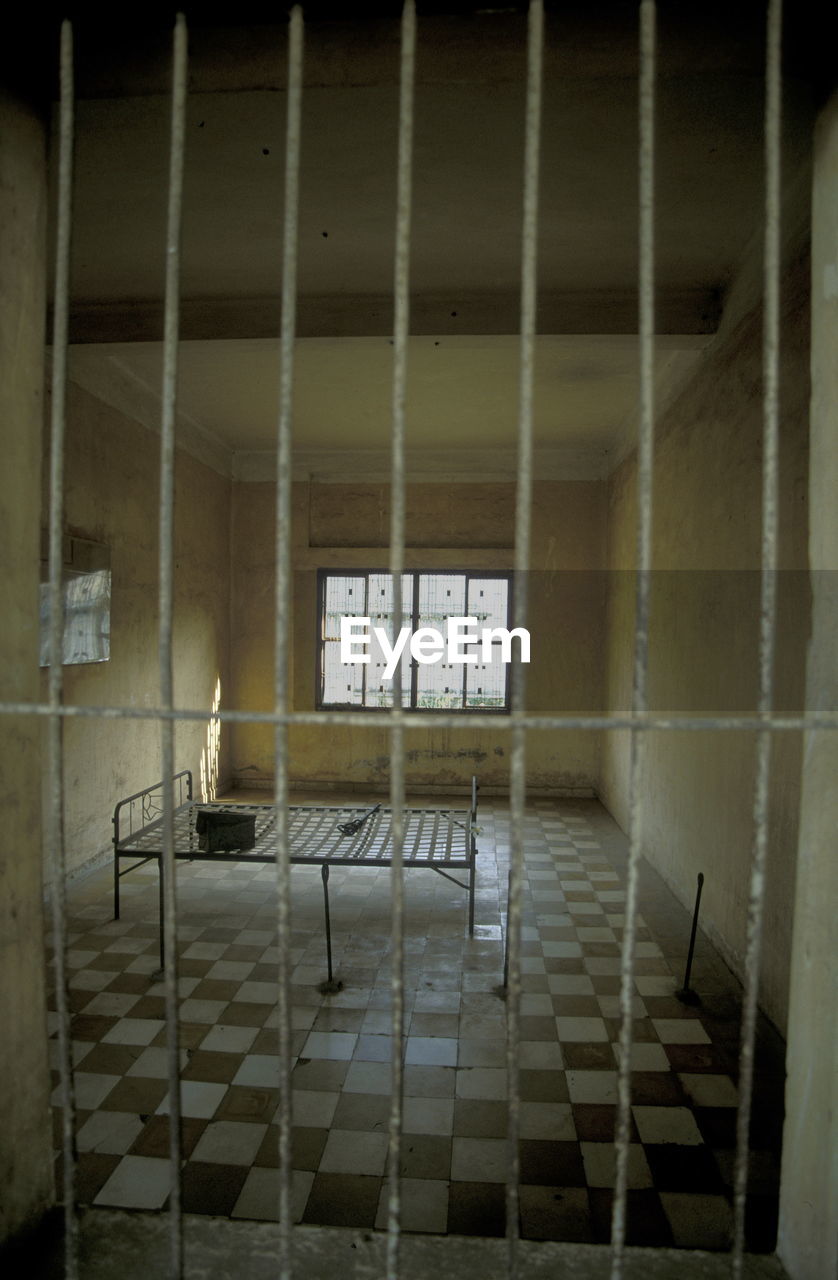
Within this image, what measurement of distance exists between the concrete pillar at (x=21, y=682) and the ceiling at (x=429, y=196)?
1.27 ft

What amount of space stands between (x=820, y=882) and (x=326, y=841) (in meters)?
3.88

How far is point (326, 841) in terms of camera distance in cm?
493

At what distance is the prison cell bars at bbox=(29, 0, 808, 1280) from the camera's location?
1213 mm

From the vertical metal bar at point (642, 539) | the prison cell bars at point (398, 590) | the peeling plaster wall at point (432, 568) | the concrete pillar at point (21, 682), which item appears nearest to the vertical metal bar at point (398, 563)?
the prison cell bars at point (398, 590)

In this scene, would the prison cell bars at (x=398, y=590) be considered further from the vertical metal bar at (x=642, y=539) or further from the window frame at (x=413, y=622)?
the window frame at (x=413, y=622)

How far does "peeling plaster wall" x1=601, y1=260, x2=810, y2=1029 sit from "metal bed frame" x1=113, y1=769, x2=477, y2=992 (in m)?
1.45

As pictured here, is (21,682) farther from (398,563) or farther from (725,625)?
(725,625)

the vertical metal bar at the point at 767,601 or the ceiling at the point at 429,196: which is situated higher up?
the ceiling at the point at 429,196

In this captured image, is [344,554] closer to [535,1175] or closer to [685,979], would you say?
[685,979]

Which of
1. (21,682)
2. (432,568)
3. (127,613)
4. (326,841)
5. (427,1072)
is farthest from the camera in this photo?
(432,568)

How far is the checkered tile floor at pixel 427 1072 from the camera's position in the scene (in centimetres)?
246

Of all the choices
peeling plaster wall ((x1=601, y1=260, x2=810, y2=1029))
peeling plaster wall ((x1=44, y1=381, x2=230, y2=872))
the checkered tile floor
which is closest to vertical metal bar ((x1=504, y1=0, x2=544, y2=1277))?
the checkered tile floor
